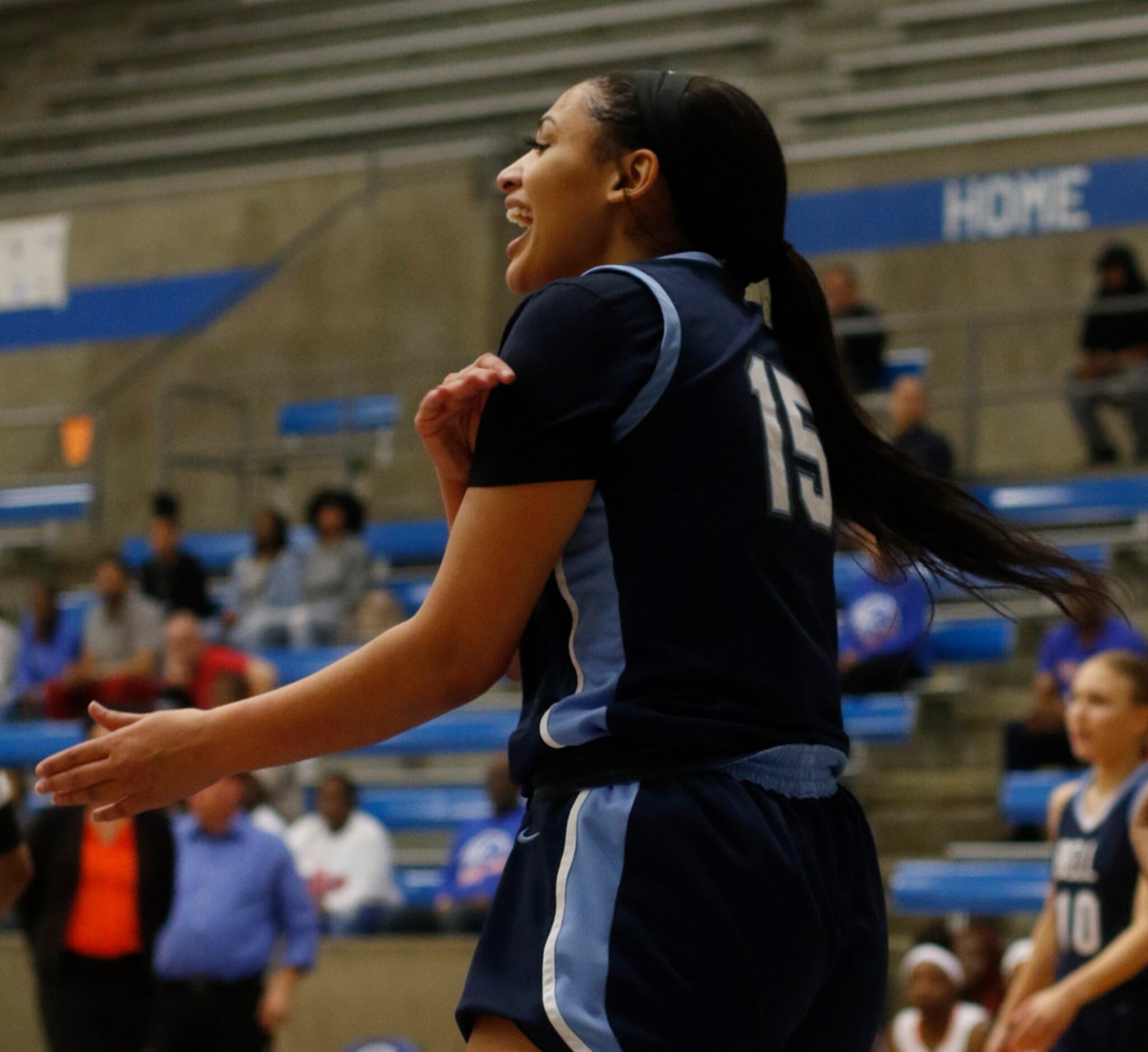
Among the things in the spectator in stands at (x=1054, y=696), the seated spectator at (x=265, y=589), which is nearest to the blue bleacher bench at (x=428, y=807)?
the seated spectator at (x=265, y=589)

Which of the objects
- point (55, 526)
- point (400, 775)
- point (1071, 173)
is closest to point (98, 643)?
point (400, 775)

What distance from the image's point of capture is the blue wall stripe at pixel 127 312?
1309 centimetres

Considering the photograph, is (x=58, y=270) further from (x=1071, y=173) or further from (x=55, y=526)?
(x=1071, y=173)

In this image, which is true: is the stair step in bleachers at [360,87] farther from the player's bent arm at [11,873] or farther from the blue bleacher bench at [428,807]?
the player's bent arm at [11,873]

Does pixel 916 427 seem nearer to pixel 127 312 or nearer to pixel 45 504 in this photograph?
pixel 127 312

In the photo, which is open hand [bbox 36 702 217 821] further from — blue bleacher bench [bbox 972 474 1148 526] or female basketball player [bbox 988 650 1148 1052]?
blue bleacher bench [bbox 972 474 1148 526]

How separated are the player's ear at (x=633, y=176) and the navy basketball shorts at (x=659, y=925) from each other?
0.65 meters

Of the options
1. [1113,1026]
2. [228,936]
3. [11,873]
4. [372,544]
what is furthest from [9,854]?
[372,544]

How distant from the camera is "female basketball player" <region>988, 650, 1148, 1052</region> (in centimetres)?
433

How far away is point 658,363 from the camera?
1.94 metres

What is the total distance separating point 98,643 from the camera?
34.7ft

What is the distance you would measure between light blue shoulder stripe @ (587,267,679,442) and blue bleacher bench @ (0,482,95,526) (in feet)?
37.3

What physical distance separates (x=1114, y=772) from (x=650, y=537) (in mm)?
3338

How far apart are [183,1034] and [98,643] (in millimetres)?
4140
